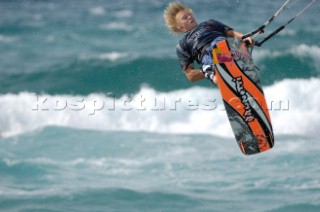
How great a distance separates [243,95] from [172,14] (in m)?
1.70

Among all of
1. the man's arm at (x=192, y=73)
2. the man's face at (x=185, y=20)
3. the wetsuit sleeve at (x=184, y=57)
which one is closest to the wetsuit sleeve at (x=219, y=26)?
the man's face at (x=185, y=20)

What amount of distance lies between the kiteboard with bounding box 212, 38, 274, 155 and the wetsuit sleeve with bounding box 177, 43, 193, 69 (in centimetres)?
43

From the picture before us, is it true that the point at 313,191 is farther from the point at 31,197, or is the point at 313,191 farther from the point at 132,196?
the point at 31,197

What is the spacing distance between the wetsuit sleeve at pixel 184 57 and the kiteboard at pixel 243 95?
433mm

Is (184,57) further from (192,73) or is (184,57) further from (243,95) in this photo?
(243,95)

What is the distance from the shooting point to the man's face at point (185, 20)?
7844 millimetres

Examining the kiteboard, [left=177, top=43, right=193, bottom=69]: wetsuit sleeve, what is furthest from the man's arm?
the kiteboard

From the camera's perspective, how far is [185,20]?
7836 mm

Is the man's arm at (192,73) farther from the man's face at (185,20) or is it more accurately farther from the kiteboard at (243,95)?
the man's face at (185,20)

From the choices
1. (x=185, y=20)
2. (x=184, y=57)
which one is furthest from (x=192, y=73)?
(x=185, y=20)

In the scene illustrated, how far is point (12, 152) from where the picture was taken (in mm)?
45844

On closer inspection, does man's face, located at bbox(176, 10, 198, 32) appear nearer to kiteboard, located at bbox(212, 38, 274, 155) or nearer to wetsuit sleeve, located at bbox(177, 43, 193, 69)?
wetsuit sleeve, located at bbox(177, 43, 193, 69)

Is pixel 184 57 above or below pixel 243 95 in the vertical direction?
above

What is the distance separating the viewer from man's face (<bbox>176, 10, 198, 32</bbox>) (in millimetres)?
7844
